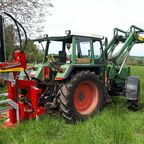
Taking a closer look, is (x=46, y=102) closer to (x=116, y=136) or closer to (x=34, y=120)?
(x=34, y=120)

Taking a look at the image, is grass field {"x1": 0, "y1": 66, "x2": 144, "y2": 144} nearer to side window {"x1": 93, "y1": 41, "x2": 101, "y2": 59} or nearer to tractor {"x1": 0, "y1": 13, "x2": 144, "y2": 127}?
tractor {"x1": 0, "y1": 13, "x2": 144, "y2": 127}

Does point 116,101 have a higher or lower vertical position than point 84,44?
lower

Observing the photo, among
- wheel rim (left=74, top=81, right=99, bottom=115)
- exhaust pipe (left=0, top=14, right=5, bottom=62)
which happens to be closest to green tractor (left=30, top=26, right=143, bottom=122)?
wheel rim (left=74, top=81, right=99, bottom=115)

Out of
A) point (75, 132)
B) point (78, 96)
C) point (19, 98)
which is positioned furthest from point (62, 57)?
point (75, 132)

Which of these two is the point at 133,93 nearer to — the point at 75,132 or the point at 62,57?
the point at 62,57

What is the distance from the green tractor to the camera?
755 cm

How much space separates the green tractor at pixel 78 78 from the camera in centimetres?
755

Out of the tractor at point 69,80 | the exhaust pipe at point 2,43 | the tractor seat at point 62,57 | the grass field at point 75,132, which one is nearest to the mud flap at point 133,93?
the tractor at point 69,80

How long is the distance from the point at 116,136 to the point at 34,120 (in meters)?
1.96

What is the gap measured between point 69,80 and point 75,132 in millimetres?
1713

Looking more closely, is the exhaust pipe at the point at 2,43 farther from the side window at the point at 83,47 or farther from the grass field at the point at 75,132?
the side window at the point at 83,47

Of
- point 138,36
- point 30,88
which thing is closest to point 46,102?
point 30,88

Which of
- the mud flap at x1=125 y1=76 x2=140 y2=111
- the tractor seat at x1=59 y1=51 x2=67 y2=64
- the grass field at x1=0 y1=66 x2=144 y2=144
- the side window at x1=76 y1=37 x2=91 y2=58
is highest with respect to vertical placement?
the side window at x1=76 y1=37 x2=91 y2=58

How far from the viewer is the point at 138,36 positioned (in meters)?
10.1
